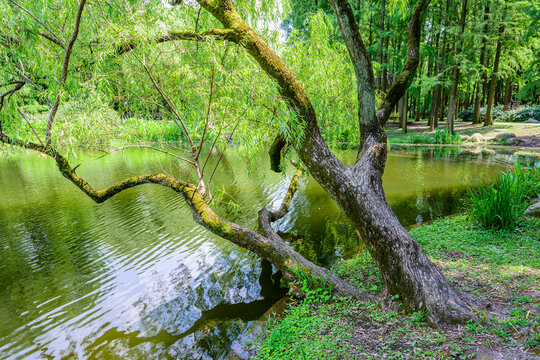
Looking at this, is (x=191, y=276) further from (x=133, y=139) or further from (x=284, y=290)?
(x=133, y=139)

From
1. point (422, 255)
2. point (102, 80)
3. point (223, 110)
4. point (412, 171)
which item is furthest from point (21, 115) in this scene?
point (412, 171)

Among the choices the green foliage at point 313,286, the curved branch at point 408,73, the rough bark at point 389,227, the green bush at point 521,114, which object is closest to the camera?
the rough bark at point 389,227

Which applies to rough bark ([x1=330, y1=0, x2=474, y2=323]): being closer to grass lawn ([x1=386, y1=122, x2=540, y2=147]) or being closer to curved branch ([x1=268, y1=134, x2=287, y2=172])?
curved branch ([x1=268, y1=134, x2=287, y2=172])

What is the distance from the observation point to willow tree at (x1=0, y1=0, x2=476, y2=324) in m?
2.72

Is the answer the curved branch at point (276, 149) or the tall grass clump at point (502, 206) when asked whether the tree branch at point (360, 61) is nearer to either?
the curved branch at point (276, 149)

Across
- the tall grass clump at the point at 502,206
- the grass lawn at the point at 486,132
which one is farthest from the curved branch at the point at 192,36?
the grass lawn at the point at 486,132

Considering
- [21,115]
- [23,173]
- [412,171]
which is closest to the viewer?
[21,115]

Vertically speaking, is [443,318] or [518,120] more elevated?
[518,120]

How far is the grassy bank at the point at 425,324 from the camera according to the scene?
7.18 ft

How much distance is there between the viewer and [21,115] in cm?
443

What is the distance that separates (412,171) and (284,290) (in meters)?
8.78

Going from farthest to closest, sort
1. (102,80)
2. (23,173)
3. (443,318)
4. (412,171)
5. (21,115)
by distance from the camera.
A: 1. (23,173)
2. (412,171)
3. (21,115)
4. (102,80)
5. (443,318)

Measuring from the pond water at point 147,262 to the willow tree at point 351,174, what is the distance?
0.94 meters

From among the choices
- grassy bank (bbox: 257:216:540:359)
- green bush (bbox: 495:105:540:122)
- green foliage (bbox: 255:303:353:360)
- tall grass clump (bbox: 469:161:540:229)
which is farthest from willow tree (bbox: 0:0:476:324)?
green bush (bbox: 495:105:540:122)
